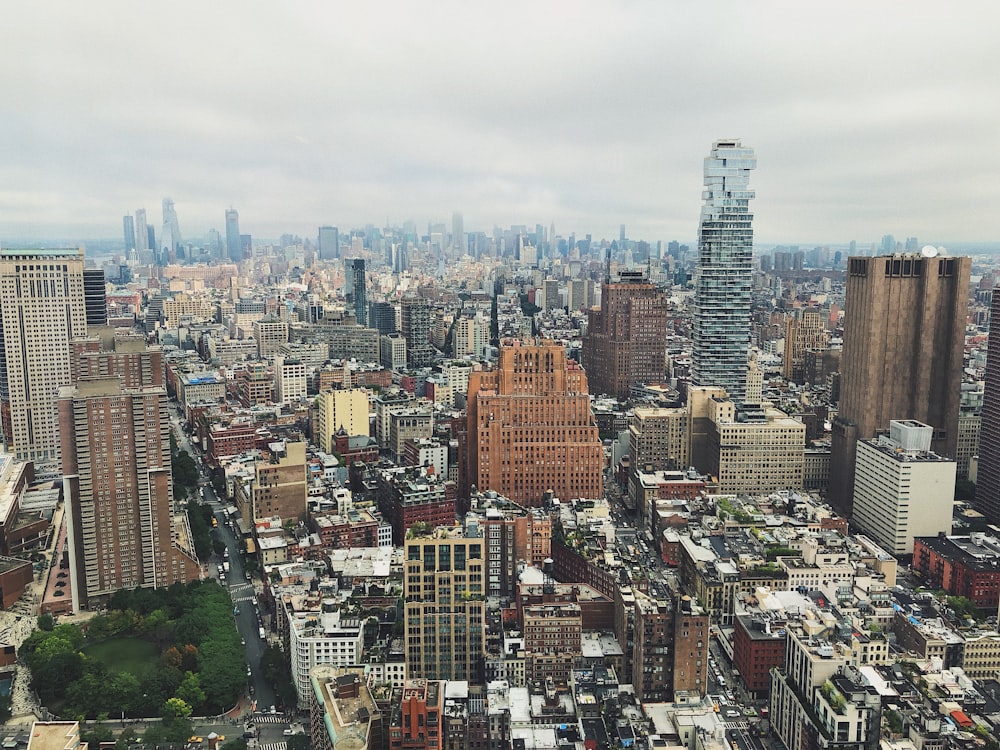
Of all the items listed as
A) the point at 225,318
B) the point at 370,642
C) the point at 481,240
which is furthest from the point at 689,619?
Result: the point at 481,240

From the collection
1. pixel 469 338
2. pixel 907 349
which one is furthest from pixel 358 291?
pixel 907 349

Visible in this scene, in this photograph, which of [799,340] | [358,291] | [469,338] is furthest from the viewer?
[358,291]

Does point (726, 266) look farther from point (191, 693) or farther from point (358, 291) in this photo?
point (358, 291)

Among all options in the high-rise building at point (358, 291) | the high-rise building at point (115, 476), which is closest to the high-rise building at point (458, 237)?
the high-rise building at point (358, 291)

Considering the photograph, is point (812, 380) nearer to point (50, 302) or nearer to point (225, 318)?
point (50, 302)

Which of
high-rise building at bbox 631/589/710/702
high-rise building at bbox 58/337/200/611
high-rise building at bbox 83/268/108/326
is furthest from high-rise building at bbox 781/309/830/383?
high-rise building at bbox 58/337/200/611

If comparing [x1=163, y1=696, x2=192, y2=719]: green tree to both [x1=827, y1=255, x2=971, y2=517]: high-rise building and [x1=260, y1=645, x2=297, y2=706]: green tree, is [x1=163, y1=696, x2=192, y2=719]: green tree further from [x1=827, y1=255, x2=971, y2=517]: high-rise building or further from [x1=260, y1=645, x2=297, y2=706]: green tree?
[x1=827, y1=255, x2=971, y2=517]: high-rise building
